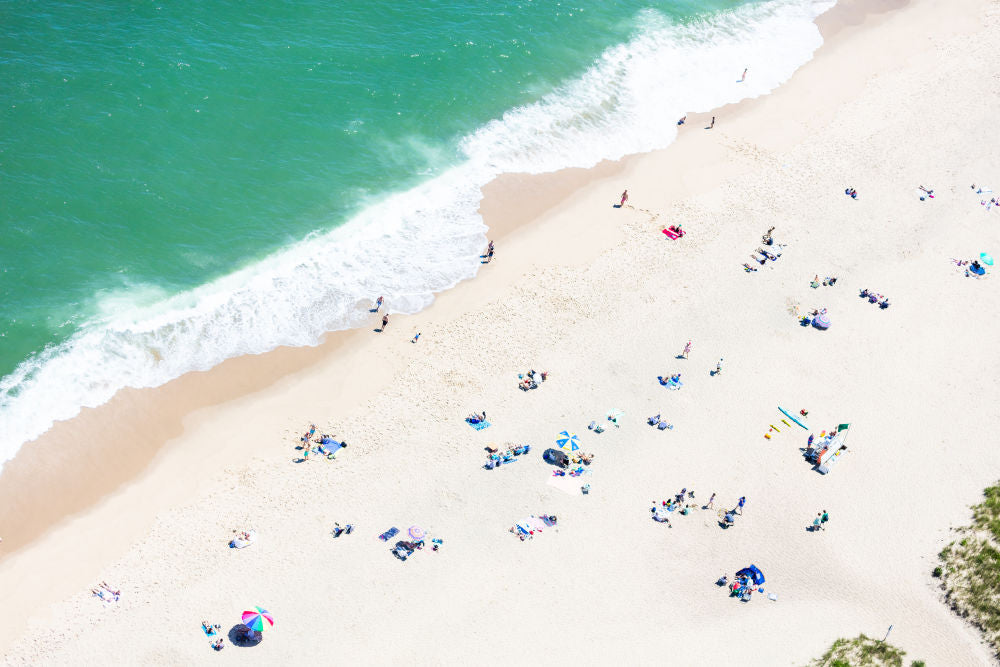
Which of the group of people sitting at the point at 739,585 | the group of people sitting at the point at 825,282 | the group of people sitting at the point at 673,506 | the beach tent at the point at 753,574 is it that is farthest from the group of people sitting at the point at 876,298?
the group of people sitting at the point at 739,585

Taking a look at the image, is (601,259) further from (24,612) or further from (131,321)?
(24,612)

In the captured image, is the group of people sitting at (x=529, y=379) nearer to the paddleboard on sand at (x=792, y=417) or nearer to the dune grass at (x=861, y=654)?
the paddleboard on sand at (x=792, y=417)

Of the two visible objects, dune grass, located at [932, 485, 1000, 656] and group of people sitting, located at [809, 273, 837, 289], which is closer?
dune grass, located at [932, 485, 1000, 656]

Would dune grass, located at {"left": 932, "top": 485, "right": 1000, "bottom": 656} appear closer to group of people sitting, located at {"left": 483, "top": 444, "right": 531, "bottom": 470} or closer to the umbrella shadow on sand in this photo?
group of people sitting, located at {"left": 483, "top": 444, "right": 531, "bottom": 470}

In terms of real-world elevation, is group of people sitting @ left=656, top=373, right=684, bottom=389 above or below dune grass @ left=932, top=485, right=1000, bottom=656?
above

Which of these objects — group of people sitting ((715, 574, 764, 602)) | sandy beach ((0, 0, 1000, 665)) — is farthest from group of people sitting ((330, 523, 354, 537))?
group of people sitting ((715, 574, 764, 602))

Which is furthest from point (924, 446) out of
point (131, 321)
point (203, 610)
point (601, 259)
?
point (131, 321)
